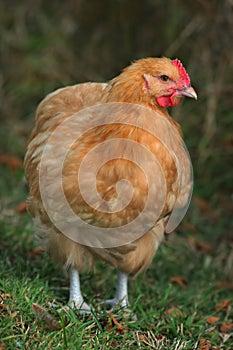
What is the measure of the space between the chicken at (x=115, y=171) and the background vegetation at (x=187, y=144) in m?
0.39

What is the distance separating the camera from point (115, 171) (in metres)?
3.21

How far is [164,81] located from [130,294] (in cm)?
159

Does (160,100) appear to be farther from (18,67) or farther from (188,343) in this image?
(18,67)

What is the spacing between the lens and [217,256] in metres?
5.05

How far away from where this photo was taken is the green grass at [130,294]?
3170mm

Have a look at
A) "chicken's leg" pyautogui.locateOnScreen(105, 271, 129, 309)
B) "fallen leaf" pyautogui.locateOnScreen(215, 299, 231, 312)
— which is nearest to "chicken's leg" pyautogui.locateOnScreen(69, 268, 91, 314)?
"chicken's leg" pyautogui.locateOnScreen(105, 271, 129, 309)

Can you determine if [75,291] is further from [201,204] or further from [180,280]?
[201,204]

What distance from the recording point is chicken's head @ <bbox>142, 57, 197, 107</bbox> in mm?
3252

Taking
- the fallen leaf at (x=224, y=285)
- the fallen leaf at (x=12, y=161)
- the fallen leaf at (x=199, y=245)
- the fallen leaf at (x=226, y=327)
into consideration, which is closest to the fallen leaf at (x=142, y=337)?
the fallen leaf at (x=226, y=327)

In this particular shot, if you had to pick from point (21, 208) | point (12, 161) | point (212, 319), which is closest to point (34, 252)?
point (21, 208)

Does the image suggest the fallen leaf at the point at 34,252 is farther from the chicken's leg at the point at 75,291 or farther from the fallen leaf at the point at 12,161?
the fallen leaf at the point at 12,161

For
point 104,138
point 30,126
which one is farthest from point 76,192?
point 30,126

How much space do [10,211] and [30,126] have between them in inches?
75.4

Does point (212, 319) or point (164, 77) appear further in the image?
point (212, 319)
